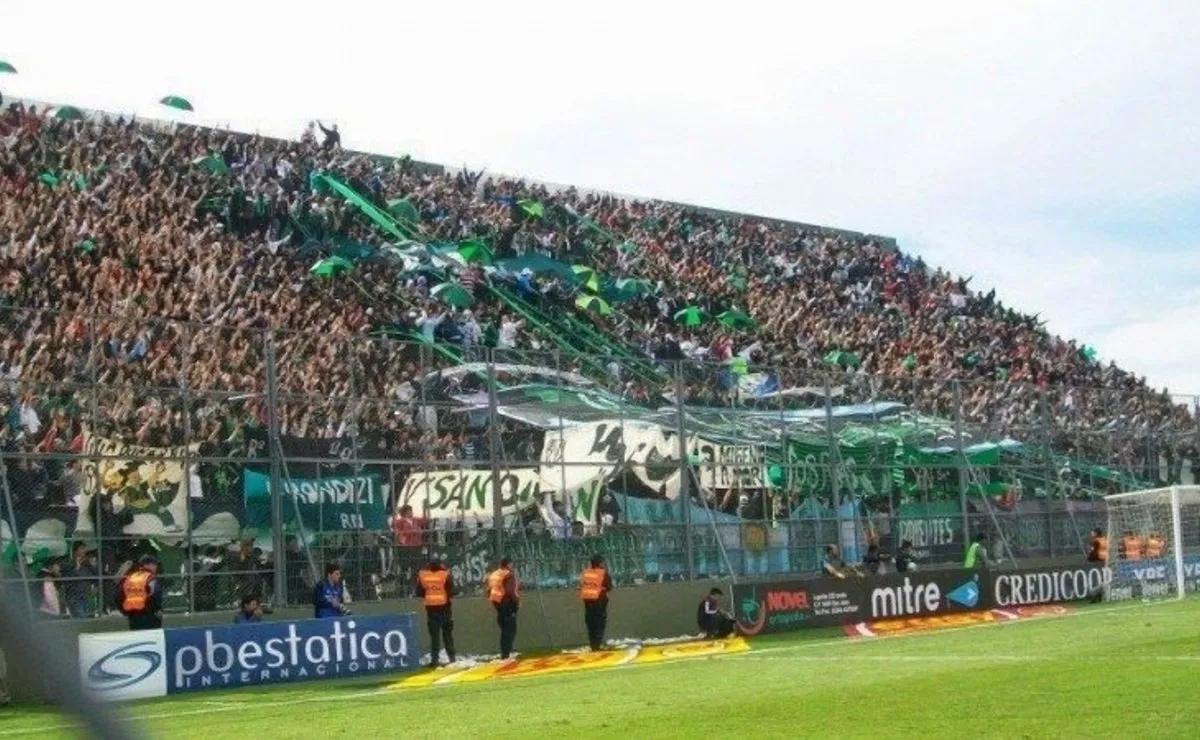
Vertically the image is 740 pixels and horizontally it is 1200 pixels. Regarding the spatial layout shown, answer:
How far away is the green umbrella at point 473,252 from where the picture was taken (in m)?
48.5

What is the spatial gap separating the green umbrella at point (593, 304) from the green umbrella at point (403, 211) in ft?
15.9

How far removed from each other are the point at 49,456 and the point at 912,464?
20270 mm

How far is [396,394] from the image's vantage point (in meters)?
29.8

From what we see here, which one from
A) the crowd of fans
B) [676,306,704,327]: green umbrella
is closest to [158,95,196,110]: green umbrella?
the crowd of fans

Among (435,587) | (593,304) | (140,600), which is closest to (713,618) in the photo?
(435,587)

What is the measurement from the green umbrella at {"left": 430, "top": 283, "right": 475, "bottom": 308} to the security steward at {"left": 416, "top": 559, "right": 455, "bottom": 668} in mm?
17185

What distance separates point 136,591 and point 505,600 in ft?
21.4

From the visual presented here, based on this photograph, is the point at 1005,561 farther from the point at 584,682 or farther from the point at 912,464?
the point at 584,682

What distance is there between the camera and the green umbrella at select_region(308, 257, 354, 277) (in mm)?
42719

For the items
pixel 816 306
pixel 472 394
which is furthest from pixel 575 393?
pixel 816 306

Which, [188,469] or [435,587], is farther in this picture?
[435,587]

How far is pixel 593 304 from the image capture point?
49.8m

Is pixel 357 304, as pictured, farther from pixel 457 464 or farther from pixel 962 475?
pixel 962 475

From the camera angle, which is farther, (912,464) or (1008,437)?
(1008,437)
